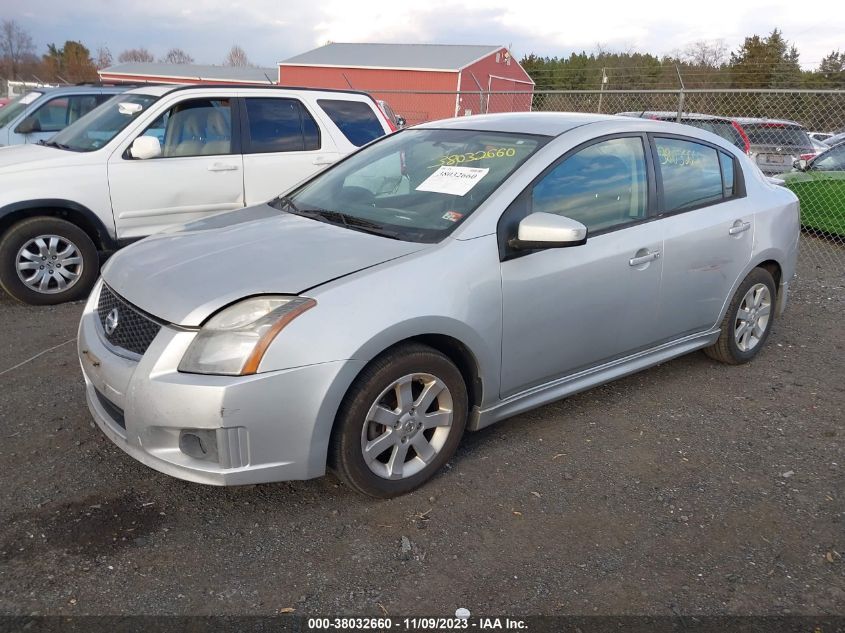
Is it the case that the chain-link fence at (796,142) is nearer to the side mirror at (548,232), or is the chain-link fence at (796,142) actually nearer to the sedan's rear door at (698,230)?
the sedan's rear door at (698,230)

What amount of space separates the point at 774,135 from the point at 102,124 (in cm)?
1066

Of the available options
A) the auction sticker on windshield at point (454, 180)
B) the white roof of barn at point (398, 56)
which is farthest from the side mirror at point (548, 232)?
the white roof of barn at point (398, 56)

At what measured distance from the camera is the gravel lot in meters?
2.52

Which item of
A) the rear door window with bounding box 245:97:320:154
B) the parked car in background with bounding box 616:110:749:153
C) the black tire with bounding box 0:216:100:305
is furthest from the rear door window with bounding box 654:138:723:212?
the parked car in background with bounding box 616:110:749:153

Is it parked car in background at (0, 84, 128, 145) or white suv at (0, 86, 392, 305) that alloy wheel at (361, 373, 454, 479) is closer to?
white suv at (0, 86, 392, 305)

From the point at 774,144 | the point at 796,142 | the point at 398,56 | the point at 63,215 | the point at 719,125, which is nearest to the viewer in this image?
the point at 63,215

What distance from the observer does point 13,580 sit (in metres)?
2.50

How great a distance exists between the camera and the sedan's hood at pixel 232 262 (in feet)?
9.08

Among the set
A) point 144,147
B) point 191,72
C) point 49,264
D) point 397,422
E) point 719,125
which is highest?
point 191,72

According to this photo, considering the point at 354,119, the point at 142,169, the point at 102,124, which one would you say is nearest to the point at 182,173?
the point at 142,169

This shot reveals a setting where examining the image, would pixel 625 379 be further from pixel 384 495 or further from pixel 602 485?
pixel 384 495

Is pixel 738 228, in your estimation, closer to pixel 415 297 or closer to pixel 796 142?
pixel 415 297

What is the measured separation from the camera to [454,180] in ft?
11.6

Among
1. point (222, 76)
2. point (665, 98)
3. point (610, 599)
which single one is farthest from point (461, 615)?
point (222, 76)
